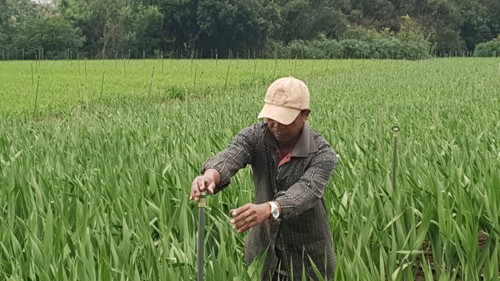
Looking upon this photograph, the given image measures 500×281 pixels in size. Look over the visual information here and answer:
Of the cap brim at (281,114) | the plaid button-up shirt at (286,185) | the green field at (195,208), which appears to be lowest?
the green field at (195,208)

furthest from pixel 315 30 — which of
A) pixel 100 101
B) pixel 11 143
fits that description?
pixel 11 143

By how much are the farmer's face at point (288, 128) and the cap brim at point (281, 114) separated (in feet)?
0.11

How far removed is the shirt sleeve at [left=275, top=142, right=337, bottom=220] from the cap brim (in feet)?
0.52

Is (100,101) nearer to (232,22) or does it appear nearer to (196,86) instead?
(196,86)

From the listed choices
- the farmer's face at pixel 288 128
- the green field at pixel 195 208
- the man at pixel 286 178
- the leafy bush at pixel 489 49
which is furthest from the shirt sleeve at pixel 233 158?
the leafy bush at pixel 489 49

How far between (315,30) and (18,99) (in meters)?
37.9

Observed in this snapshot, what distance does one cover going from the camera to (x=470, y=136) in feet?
14.0

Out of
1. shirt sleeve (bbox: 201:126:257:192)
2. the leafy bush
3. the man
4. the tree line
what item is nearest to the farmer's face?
the man

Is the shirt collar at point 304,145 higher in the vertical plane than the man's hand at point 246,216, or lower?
higher

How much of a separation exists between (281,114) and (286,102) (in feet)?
0.11

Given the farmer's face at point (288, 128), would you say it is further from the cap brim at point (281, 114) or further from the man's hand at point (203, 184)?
the man's hand at point (203, 184)

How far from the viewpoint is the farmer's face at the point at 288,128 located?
5.79 feet

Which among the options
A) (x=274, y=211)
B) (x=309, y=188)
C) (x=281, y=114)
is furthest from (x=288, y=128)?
(x=274, y=211)

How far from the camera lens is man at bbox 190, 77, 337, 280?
1.71 metres
